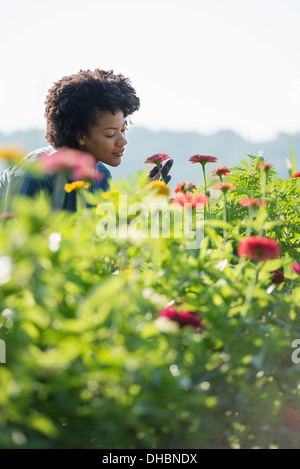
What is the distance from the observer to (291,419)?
105 cm

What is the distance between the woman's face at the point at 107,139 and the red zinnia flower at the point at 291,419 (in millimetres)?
1963

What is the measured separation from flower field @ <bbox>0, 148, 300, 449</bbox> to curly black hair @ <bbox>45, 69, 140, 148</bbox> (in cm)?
172

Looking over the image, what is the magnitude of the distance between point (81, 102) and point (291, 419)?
2.16 metres

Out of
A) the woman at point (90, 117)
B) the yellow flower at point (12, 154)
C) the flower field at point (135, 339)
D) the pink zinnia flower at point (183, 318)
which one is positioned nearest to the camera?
the flower field at point (135, 339)

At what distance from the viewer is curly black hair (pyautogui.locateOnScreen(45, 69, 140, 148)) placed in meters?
2.78

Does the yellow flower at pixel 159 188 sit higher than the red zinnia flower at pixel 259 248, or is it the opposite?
the yellow flower at pixel 159 188

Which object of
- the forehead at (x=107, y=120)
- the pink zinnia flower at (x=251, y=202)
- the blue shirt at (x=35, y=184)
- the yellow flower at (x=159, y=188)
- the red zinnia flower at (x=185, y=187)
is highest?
the forehead at (x=107, y=120)

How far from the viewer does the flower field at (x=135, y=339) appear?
0.72 meters

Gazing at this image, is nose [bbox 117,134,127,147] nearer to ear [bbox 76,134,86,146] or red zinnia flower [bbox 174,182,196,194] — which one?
ear [bbox 76,134,86,146]

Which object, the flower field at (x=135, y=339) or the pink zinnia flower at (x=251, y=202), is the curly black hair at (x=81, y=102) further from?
the flower field at (x=135, y=339)

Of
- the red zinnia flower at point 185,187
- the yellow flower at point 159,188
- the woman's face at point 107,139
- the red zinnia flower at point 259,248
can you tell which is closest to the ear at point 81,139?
the woman's face at point 107,139

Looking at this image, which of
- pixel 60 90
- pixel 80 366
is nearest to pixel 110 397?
pixel 80 366

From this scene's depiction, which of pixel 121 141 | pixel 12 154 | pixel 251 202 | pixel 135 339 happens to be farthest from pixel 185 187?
pixel 121 141

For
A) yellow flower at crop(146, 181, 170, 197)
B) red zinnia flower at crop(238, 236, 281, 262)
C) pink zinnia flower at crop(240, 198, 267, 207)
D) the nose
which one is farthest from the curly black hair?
red zinnia flower at crop(238, 236, 281, 262)
